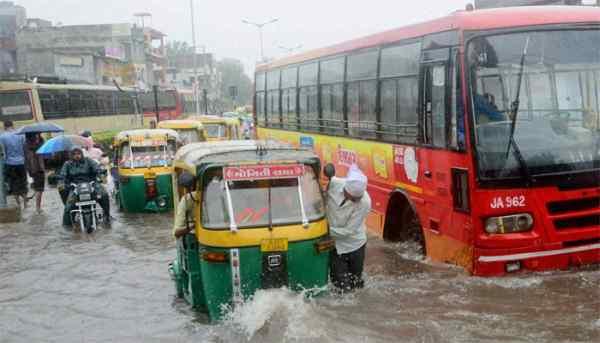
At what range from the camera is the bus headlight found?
23.7 feet

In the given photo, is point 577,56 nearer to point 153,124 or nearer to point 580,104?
point 580,104

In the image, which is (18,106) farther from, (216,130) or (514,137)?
(514,137)

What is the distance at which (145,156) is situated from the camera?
47.6 feet

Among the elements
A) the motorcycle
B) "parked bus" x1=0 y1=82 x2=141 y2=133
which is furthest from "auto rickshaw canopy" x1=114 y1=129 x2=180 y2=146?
"parked bus" x1=0 y1=82 x2=141 y2=133

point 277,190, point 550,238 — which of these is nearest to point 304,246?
point 277,190

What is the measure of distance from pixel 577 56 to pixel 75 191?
8.87 metres

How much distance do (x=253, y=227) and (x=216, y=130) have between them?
1611 centimetres

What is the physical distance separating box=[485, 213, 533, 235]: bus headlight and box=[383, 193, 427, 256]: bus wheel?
2.03 metres

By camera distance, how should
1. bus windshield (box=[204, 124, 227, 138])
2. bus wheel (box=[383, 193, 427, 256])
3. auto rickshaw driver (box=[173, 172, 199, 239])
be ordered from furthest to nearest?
bus windshield (box=[204, 124, 227, 138]) < bus wheel (box=[383, 193, 427, 256]) < auto rickshaw driver (box=[173, 172, 199, 239])

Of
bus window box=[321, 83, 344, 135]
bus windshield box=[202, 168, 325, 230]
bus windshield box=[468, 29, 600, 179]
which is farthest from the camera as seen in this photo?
bus window box=[321, 83, 344, 135]

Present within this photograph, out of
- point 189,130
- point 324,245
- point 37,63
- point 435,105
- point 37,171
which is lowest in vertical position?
point 37,171

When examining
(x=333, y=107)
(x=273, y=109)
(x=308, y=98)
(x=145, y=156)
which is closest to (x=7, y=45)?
(x=273, y=109)

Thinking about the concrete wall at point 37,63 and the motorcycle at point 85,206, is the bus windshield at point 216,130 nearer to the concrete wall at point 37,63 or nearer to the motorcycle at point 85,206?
the motorcycle at point 85,206

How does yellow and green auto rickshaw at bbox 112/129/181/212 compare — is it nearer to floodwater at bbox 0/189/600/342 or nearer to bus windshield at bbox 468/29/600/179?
floodwater at bbox 0/189/600/342
